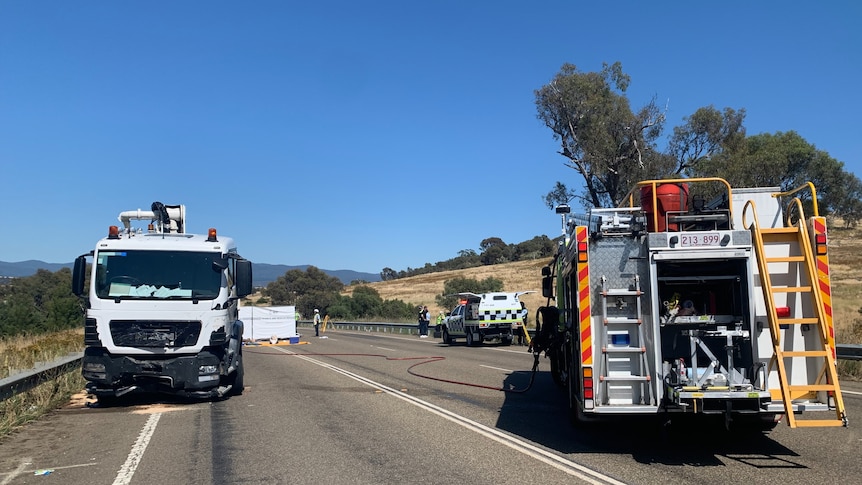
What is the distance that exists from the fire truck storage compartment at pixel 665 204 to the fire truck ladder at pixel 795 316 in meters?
1.28

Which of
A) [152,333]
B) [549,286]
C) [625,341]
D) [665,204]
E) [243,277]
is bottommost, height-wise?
[625,341]

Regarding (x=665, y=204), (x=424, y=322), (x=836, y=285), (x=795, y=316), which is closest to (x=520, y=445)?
(x=795, y=316)

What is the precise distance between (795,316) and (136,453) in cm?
760

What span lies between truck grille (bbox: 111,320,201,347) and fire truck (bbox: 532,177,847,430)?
654 centimetres

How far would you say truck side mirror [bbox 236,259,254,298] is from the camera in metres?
12.3

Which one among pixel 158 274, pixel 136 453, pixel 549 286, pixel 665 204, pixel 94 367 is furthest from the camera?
pixel 549 286

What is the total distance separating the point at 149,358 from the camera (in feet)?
37.7

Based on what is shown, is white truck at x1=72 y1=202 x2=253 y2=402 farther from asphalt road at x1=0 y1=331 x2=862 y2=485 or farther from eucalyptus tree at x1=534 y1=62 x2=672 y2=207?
eucalyptus tree at x1=534 y1=62 x2=672 y2=207

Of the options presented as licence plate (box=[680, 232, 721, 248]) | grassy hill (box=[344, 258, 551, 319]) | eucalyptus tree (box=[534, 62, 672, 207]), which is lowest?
licence plate (box=[680, 232, 721, 248])

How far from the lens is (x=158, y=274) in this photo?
11789 mm

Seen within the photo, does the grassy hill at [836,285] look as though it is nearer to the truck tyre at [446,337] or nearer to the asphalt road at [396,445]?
the asphalt road at [396,445]

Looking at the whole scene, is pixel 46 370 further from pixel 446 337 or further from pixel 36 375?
pixel 446 337

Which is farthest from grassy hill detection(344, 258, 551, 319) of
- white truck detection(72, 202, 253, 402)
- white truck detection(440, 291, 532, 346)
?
white truck detection(72, 202, 253, 402)

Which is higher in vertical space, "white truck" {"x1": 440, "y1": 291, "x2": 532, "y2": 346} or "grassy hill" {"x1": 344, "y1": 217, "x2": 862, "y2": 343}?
"grassy hill" {"x1": 344, "y1": 217, "x2": 862, "y2": 343}
